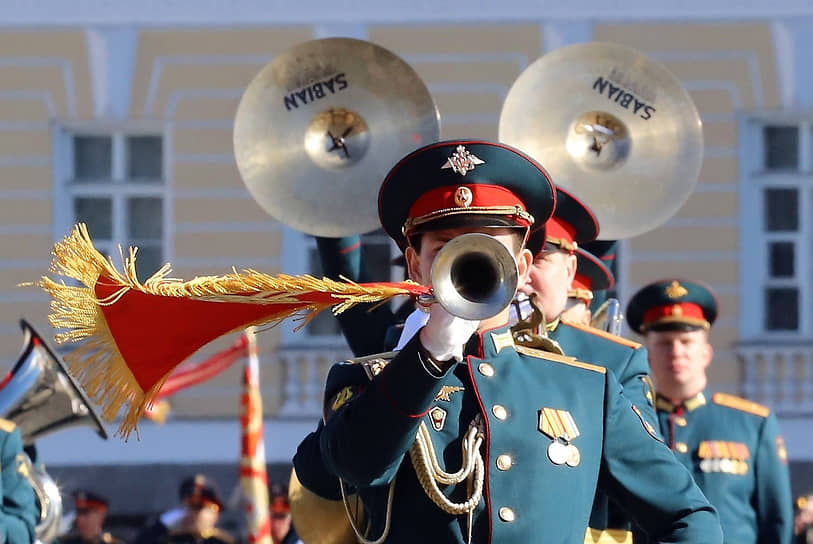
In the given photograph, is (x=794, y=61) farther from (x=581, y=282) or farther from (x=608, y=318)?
(x=581, y=282)

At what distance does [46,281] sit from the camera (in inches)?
142

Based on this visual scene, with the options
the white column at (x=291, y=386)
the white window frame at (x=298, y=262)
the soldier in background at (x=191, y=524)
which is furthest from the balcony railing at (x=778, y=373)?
the soldier in background at (x=191, y=524)

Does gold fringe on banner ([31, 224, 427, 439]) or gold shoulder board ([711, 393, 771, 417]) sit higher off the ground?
gold fringe on banner ([31, 224, 427, 439])

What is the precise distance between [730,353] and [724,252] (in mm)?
754

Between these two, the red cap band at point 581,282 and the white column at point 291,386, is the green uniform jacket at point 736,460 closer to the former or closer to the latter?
the red cap band at point 581,282

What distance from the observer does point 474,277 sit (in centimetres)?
312

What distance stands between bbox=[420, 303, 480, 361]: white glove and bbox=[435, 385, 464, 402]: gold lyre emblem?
0.43 m

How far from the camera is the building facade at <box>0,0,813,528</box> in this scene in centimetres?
1328

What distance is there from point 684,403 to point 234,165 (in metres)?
7.30

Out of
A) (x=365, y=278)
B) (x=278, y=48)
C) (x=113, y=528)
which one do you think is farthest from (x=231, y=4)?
(x=365, y=278)

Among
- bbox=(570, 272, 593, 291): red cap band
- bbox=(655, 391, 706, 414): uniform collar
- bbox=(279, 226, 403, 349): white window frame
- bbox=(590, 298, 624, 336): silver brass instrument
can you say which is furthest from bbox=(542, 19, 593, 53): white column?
bbox=(570, 272, 593, 291): red cap band

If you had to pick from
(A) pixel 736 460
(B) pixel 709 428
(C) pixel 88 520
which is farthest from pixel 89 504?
(A) pixel 736 460

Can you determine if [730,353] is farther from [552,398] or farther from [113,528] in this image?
[552,398]

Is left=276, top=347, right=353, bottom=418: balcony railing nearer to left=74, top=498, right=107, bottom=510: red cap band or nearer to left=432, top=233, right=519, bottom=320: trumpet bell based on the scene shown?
left=74, top=498, right=107, bottom=510: red cap band
